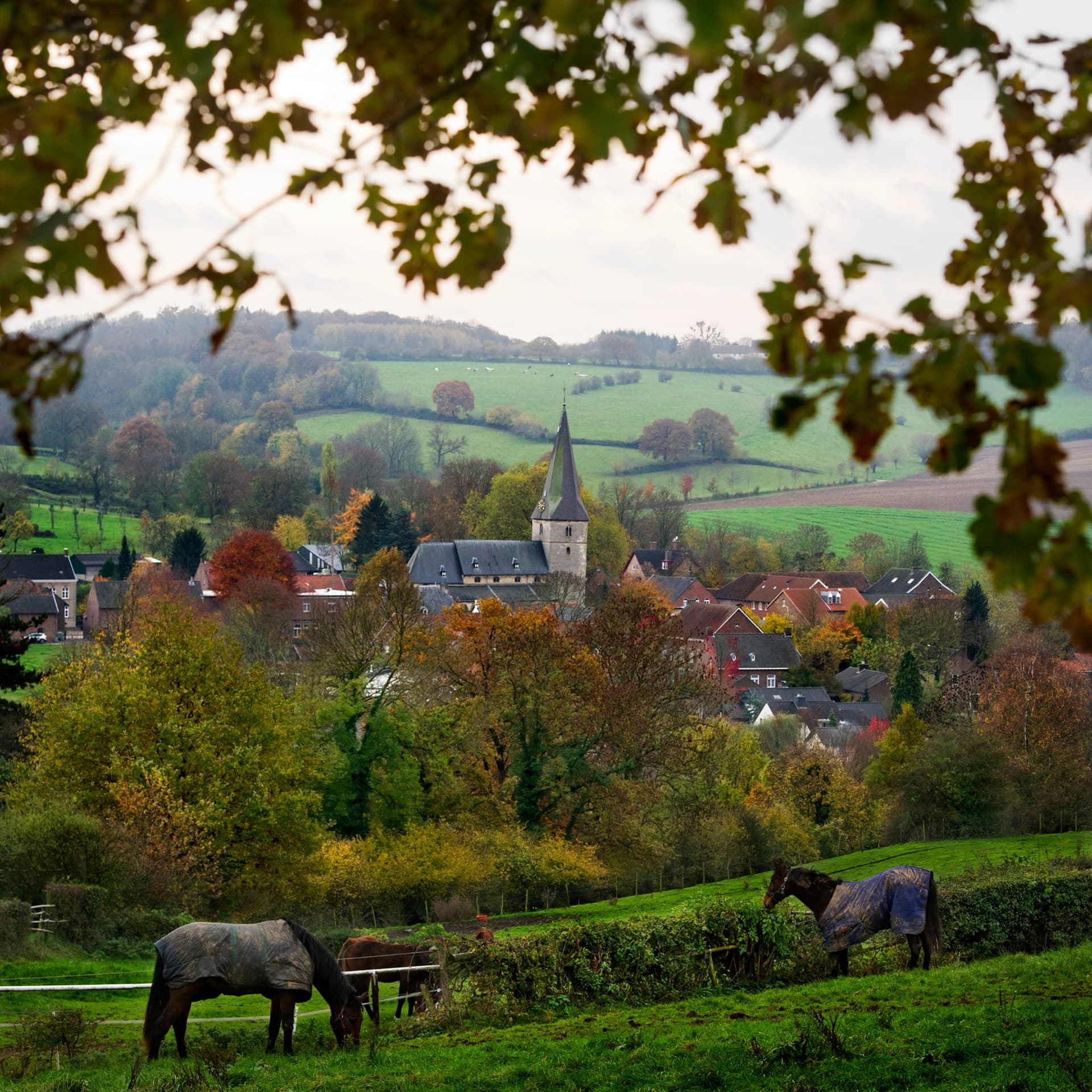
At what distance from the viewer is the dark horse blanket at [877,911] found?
14.0 m

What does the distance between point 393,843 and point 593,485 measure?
106487 mm

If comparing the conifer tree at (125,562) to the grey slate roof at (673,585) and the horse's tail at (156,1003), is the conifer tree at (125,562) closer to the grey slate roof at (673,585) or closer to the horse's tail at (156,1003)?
the grey slate roof at (673,585)

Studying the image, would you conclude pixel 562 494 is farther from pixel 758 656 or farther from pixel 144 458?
pixel 144 458

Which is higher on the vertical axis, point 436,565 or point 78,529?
point 78,529

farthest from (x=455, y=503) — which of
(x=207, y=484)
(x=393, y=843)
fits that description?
(x=393, y=843)

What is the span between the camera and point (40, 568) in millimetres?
89375

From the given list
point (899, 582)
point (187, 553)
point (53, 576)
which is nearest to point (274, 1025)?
point (53, 576)

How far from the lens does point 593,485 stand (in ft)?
442

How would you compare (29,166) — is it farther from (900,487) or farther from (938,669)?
(900,487)

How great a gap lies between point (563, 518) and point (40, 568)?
4133cm

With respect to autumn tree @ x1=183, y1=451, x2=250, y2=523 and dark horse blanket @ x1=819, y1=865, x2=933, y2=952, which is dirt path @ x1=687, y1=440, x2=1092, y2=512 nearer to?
autumn tree @ x1=183, y1=451, x2=250, y2=523

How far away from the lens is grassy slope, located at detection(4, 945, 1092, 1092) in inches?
355

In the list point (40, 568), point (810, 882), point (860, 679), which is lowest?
point (860, 679)

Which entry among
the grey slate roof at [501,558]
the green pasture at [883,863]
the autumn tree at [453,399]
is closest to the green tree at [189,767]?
the green pasture at [883,863]
